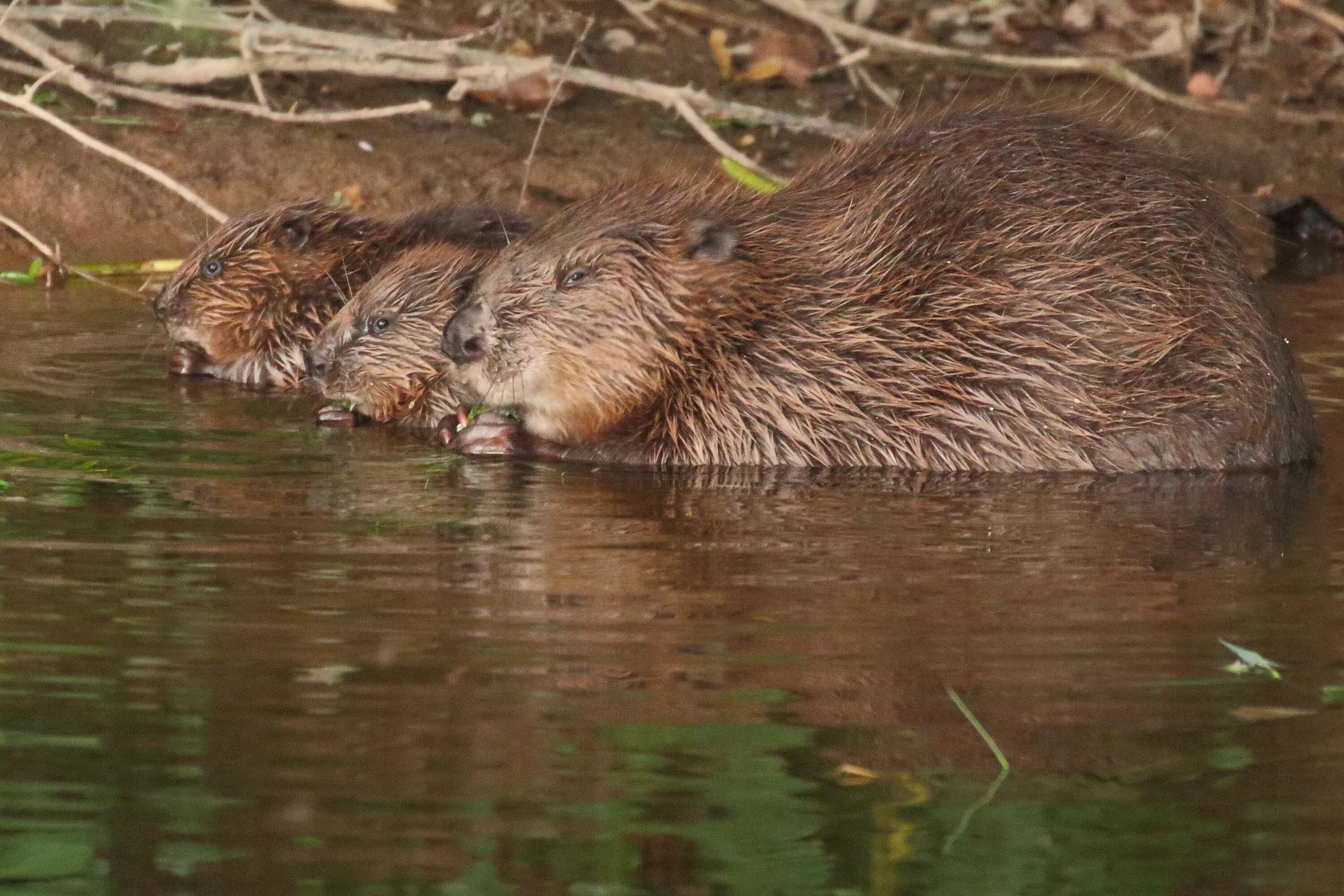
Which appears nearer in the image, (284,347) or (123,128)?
(284,347)

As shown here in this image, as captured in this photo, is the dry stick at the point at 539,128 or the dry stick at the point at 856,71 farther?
the dry stick at the point at 856,71

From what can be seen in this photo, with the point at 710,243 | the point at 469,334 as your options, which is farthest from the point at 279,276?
the point at 710,243

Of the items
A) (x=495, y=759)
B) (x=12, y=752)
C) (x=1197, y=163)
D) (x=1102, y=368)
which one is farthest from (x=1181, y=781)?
(x=1197, y=163)

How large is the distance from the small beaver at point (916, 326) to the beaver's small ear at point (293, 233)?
3.90ft

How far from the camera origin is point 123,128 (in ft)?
23.8

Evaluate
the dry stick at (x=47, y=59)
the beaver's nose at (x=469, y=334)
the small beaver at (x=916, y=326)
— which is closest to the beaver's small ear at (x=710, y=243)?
the small beaver at (x=916, y=326)

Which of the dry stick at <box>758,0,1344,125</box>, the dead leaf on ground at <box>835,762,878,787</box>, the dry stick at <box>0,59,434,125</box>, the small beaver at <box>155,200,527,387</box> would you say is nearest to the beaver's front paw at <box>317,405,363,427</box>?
the small beaver at <box>155,200,527,387</box>

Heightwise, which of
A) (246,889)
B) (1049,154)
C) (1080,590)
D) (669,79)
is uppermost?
(669,79)

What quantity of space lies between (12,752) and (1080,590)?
177cm

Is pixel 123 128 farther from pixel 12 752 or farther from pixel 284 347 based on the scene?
pixel 12 752

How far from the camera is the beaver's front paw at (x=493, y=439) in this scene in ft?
16.1

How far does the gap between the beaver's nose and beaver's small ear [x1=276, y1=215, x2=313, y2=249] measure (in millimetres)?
1270

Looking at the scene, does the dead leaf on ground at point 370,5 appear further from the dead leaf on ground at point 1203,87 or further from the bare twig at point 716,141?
the dead leaf on ground at point 1203,87

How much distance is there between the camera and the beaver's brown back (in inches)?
184
